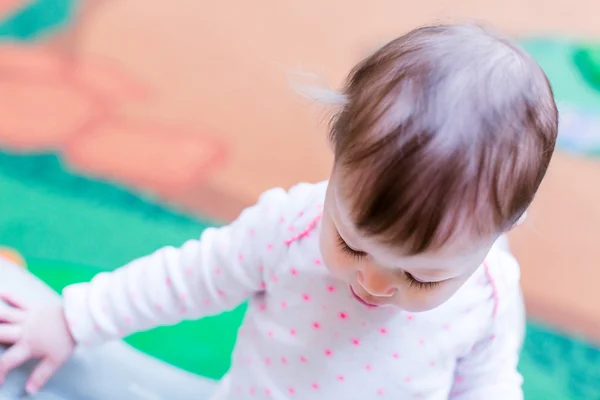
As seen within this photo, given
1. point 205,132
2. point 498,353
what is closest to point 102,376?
point 498,353

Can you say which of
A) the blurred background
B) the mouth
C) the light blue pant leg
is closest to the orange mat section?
the blurred background

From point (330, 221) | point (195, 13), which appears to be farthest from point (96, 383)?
point (195, 13)

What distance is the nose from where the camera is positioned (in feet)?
1.39

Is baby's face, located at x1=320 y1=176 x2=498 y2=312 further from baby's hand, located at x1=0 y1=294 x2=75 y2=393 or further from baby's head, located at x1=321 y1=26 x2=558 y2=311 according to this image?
baby's hand, located at x1=0 y1=294 x2=75 y2=393

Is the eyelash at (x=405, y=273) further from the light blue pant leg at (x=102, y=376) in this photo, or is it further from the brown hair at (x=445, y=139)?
the light blue pant leg at (x=102, y=376)

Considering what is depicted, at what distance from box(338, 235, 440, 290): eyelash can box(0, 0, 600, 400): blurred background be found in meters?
0.38

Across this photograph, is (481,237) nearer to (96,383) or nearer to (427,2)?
(96,383)

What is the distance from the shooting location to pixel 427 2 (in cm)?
126

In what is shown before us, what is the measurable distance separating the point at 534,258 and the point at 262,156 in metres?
0.37

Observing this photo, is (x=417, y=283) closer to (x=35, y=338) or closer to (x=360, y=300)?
(x=360, y=300)

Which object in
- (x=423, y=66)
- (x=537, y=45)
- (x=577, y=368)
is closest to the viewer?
(x=423, y=66)

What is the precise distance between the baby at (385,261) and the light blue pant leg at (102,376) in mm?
25

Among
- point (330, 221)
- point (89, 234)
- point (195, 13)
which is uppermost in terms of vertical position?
point (330, 221)

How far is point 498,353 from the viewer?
0.55 m
